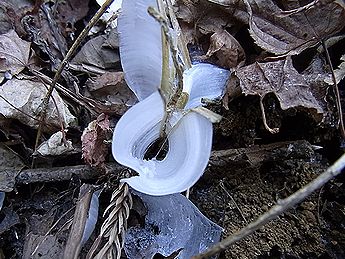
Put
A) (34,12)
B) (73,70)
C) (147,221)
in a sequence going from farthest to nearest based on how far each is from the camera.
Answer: (34,12)
(73,70)
(147,221)

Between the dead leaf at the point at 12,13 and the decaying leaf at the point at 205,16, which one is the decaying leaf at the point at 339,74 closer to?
the decaying leaf at the point at 205,16

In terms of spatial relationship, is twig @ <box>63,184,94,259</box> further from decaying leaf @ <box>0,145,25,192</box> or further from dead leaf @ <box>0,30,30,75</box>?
dead leaf @ <box>0,30,30,75</box>

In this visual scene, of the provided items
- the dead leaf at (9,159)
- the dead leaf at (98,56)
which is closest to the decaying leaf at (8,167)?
the dead leaf at (9,159)

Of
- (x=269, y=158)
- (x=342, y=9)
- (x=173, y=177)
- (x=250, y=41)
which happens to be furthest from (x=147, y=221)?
(x=342, y=9)

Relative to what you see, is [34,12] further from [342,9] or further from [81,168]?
[342,9]

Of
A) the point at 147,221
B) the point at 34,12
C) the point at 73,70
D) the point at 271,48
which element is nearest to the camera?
the point at 147,221

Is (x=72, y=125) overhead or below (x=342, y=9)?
below
